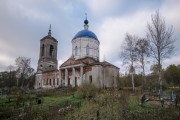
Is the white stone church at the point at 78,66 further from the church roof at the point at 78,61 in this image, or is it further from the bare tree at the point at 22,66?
the bare tree at the point at 22,66

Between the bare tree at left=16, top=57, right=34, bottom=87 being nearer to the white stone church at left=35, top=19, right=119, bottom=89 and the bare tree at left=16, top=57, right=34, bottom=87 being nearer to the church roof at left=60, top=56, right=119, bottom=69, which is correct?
the white stone church at left=35, top=19, right=119, bottom=89

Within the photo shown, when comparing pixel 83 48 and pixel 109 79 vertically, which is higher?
pixel 83 48

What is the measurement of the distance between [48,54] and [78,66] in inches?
551

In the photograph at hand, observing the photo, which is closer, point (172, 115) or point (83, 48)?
point (172, 115)

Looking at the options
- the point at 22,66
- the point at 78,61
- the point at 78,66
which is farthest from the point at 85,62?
the point at 22,66

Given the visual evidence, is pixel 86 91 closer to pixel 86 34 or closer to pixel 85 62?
pixel 85 62

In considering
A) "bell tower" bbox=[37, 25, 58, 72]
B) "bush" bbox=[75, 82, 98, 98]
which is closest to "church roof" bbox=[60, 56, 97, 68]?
"bell tower" bbox=[37, 25, 58, 72]

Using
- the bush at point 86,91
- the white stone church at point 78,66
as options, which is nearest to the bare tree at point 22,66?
the white stone church at point 78,66

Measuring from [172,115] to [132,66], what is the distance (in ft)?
69.2

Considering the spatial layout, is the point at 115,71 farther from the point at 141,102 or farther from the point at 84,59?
the point at 141,102

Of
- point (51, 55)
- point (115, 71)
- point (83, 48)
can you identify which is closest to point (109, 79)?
point (115, 71)

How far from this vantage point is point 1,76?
208ft

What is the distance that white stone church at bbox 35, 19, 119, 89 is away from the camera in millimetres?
35803

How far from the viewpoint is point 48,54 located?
47.5 meters
